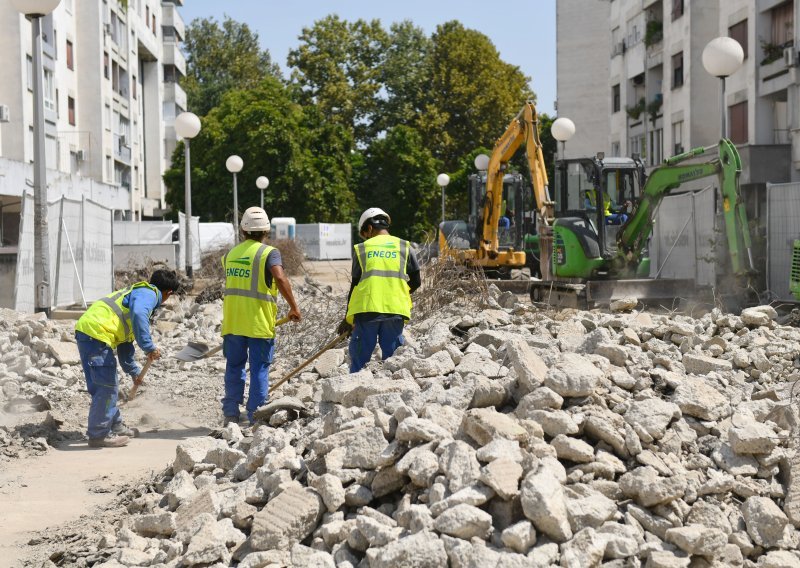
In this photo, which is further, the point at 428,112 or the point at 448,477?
the point at 428,112

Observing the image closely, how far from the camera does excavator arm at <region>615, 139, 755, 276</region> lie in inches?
585

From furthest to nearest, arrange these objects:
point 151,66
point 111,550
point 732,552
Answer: point 151,66 < point 111,550 < point 732,552

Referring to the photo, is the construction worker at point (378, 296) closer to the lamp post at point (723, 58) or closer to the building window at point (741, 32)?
the lamp post at point (723, 58)

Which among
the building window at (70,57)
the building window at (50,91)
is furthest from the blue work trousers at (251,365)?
the building window at (70,57)

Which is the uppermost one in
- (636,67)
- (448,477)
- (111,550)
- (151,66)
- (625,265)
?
(151,66)

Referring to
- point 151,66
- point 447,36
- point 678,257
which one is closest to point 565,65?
point 447,36

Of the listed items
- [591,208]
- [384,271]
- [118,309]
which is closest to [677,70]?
[591,208]

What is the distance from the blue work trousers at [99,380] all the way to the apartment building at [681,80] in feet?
57.4

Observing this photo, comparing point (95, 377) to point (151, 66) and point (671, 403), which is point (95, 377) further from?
point (151, 66)

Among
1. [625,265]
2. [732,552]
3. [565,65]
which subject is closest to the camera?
[732,552]

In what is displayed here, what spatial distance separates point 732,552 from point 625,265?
12.8 m

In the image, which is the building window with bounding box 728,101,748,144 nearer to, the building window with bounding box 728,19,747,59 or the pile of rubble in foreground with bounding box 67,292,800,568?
the building window with bounding box 728,19,747,59

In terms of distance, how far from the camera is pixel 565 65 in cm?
5434

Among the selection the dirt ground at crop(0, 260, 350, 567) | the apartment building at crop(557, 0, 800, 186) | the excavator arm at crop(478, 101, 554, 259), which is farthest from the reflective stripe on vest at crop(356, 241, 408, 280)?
the apartment building at crop(557, 0, 800, 186)
